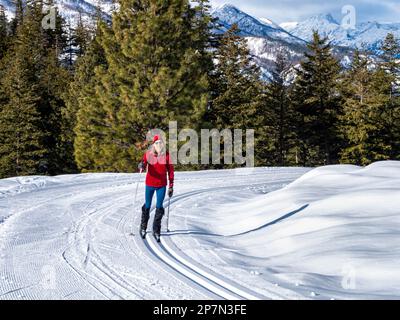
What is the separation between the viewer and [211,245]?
27.1 ft

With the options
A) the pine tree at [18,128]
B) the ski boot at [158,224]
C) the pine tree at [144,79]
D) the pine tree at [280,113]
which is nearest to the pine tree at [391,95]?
the pine tree at [280,113]

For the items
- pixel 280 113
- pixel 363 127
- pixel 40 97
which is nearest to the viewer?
pixel 363 127

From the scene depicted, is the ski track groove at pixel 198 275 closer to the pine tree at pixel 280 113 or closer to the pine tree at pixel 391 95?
the pine tree at pixel 280 113

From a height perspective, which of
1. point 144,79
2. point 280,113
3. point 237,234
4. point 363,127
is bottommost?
point 237,234

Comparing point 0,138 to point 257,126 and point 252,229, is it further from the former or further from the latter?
point 252,229

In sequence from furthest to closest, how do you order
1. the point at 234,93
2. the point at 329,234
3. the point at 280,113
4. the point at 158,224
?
the point at 280,113 < the point at 234,93 < the point at 158,224 < the point at 329,234

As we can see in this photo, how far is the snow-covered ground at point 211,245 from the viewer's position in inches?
227

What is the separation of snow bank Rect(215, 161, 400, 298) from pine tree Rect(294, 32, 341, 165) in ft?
81.3

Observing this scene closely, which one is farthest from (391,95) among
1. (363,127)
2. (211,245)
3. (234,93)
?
(211,245)

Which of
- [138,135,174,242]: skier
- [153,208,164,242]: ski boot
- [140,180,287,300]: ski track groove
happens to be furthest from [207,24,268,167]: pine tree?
[140,180,287,300]: ski track groove

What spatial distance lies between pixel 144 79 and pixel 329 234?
16477 mm

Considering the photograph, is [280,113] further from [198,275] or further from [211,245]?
[198,275]

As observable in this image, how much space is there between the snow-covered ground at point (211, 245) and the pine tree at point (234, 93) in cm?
1807
